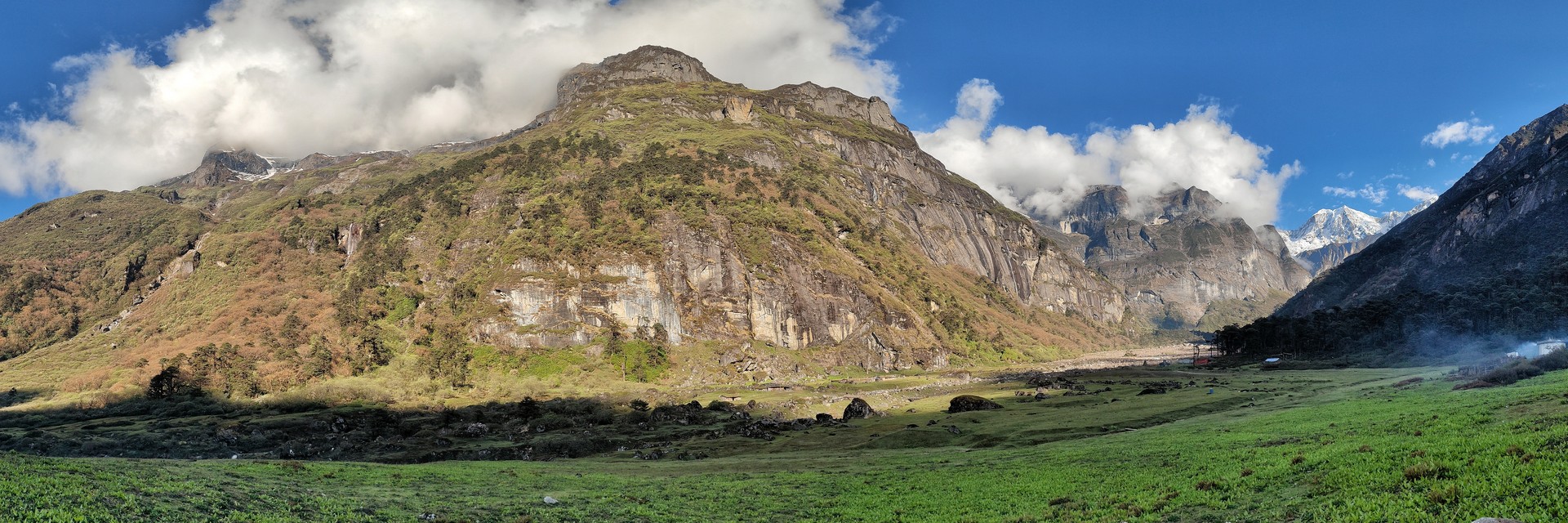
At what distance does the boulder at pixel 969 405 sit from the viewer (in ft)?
297

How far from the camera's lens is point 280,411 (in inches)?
Result: 4245

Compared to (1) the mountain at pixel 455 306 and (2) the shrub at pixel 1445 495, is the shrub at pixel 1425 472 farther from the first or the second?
(1) the mountain at pixel 455 306

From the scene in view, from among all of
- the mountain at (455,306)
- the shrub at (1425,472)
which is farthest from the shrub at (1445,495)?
the mountain at (455,306)

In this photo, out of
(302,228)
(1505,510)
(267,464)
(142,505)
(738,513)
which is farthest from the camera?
(302,228)

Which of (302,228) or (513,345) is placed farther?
(302,228)

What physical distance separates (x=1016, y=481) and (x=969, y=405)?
6180 cm

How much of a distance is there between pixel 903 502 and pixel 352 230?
213 meters

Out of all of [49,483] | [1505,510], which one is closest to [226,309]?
[49,483]

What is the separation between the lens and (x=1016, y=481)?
32.1 metres

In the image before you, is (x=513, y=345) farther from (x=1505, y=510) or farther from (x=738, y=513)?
(x=1505, y=510)

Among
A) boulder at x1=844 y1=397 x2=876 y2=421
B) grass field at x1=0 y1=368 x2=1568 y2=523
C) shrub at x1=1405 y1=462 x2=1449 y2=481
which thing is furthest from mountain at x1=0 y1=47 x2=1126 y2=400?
shrub at x1=1405 y1=462 x2=1449 y2=481

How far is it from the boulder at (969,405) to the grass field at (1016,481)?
3423cm

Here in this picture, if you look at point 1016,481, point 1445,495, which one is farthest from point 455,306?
point 1445,495

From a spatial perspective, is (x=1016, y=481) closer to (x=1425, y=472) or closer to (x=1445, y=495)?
(x=1425, y=472)
